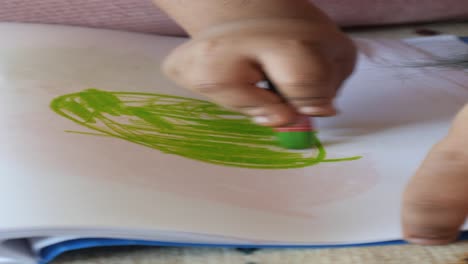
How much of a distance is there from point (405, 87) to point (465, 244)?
0.24m

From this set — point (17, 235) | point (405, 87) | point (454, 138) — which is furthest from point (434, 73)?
point (17, 235)

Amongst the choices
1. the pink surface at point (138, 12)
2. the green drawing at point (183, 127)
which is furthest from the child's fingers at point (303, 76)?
the pink surface at point (138, 12)

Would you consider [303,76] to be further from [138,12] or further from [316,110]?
[138,12]

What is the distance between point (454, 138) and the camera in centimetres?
30

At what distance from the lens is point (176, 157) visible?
421 mm

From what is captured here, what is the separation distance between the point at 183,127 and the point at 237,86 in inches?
6.1

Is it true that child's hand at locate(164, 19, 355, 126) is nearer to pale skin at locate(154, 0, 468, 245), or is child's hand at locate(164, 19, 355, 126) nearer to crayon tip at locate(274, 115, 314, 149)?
pale skin at locate(154, 0, 468, 245)

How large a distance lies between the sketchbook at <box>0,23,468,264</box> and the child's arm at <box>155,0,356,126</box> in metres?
0.07

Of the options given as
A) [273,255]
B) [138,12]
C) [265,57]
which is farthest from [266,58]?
[138,12]

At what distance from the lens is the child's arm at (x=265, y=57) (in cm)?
32

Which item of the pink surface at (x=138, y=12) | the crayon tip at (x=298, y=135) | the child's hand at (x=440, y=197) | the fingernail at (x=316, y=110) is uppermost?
the pink surface at (x=138, y=12)

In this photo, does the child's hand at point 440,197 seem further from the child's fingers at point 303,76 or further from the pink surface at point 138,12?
the pink surface at point 138,12

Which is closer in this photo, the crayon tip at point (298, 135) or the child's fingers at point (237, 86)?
the child's fingers at point (237, 86)

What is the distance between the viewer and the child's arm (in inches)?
12.8
